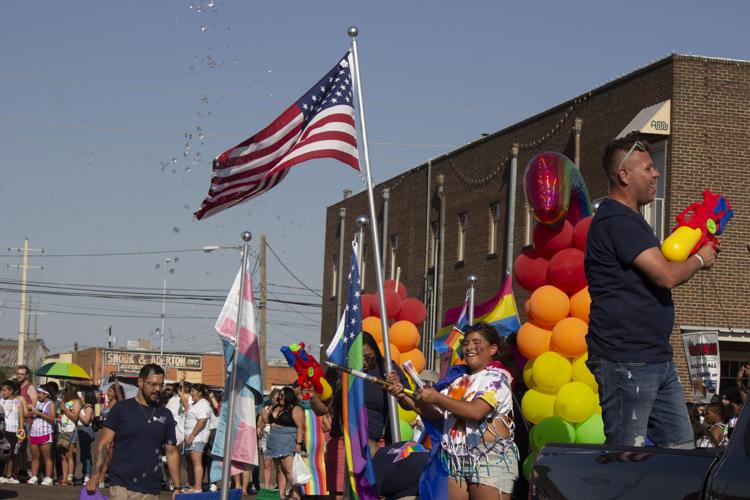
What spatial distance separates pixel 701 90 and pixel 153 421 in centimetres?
1513

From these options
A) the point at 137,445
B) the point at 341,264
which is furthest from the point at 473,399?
the point at 341,264

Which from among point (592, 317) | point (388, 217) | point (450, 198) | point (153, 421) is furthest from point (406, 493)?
point (388, 217)

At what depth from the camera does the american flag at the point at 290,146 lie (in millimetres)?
11352

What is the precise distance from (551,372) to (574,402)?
1.23ft

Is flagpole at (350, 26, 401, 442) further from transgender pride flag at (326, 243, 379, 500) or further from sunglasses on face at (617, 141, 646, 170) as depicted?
sunglasses on face at (617, 141, 646, 170)

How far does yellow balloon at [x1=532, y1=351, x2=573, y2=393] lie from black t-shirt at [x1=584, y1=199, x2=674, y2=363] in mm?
7174

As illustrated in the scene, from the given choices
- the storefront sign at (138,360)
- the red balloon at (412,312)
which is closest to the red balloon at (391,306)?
the red balloon at (412,312)

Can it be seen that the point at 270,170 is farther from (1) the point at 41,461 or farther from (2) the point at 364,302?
(1) the point at 41,461

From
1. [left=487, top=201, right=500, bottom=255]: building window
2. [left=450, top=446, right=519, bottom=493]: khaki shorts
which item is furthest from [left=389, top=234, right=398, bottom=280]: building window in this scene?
[left=450, top=446, right=519, bottom=493]: khaki shorts

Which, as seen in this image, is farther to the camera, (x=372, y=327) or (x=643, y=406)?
(x=372, y=327)

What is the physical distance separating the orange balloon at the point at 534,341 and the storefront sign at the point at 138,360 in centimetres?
7036

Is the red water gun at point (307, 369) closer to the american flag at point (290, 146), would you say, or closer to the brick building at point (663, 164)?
the american flag at point (290, 146)

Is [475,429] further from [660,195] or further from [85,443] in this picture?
[85,443]

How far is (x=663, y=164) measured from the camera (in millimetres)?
22938
